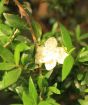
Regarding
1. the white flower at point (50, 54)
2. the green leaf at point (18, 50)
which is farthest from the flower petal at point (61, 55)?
the green leaf at point (18, 50)

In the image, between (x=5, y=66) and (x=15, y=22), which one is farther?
(x=15, y=22)

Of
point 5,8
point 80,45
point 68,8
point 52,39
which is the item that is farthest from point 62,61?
point 68,8

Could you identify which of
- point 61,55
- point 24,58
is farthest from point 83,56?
point 24,58

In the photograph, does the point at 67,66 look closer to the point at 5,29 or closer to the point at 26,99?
the point at 26,99

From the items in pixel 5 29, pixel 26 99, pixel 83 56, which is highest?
pixel 5 29

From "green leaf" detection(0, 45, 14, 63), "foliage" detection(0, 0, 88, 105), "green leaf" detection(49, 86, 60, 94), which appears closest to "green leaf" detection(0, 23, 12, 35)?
"foliage" detection(0, 0, 88, 105)

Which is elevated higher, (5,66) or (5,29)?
(5,29)
